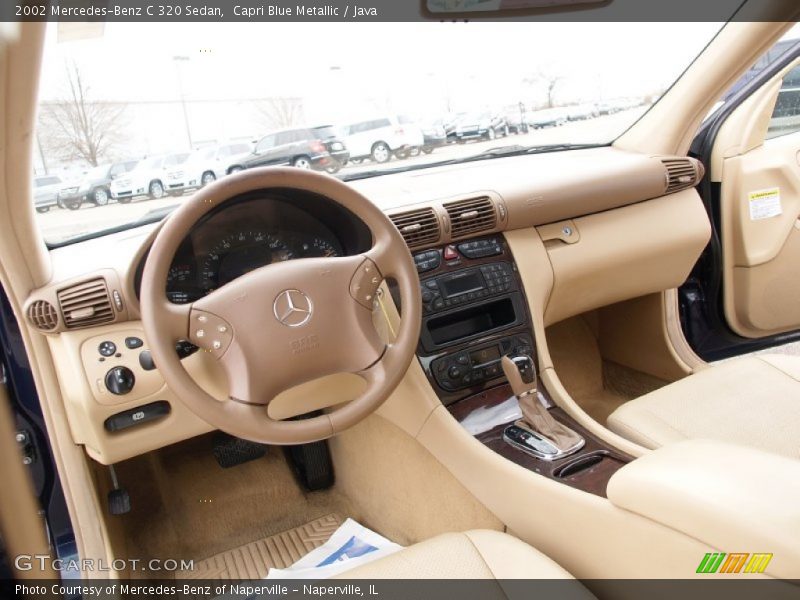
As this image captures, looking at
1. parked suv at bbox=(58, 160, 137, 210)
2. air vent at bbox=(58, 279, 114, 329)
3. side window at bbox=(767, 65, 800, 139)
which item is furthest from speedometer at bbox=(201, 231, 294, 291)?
side window at bbox=(767, 65, 800, 139)

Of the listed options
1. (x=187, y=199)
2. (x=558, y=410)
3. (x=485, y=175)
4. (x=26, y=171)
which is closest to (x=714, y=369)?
(x=558, y=410)

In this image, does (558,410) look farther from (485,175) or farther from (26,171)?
(26,171)

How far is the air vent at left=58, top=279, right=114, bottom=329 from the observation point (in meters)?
1.39

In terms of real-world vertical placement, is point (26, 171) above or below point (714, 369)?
above

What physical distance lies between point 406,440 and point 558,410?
0.42 metres

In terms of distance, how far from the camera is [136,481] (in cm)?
205

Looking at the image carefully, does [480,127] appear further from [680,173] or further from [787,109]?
[787,109]

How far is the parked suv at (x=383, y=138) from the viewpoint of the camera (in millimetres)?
1946

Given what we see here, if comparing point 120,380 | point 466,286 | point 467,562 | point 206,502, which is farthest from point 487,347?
point 206,502

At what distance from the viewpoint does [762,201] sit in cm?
233

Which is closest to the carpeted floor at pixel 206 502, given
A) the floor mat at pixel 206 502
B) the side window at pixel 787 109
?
the floor mat at pixel 206 502

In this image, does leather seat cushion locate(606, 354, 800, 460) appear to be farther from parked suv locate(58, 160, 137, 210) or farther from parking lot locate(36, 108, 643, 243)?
parked suv locate(58, 160, 137, 210)

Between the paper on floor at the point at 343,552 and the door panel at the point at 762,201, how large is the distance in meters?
1.69

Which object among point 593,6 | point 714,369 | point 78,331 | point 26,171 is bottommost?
point 714,369
